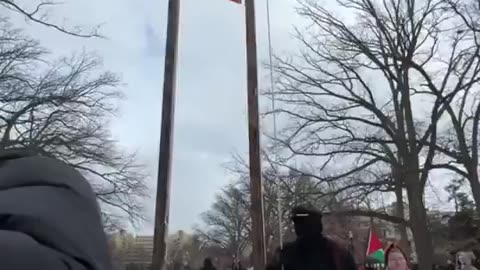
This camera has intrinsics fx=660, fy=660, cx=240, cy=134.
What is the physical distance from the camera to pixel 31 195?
0.72 metres

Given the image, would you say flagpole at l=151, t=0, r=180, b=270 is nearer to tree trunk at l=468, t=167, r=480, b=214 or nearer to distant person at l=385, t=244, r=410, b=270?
distant person at l=385, t=244, r=410, b=270

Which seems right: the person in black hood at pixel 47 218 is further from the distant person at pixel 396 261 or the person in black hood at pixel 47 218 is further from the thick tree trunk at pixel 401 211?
the thick tree trunk at pixel 401 211

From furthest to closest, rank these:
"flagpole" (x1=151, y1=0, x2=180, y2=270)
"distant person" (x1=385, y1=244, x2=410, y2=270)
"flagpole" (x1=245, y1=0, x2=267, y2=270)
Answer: "flagpole" (x1=245, y1=0, x2=267, y2=270)
"flagpole" (x1=151, y1=0, x2=180, y2=270)
"distant person" (x1=385, y1=244, x2=410, y2=270)

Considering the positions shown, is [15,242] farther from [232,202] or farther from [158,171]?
[232,202]

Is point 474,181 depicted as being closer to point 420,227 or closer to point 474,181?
point 474,181

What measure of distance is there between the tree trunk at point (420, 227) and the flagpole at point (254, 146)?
1557cm

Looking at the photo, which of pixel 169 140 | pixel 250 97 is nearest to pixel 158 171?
pixel 169 140

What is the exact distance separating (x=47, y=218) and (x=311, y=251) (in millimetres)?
5270

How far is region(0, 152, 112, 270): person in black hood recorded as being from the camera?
620 millimetres

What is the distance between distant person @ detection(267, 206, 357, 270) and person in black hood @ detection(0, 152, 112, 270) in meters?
5.06

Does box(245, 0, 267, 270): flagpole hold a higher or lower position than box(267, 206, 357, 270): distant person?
higher

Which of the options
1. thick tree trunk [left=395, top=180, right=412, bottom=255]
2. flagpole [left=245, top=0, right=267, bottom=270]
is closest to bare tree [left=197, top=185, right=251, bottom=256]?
thick tree trunk [left=395, top=180, right=412, bottom=255]

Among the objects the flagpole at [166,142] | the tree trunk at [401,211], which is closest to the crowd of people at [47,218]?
the flagpole at [166,142]

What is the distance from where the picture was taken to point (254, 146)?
12266 millimetres
